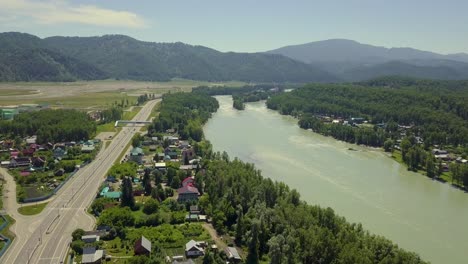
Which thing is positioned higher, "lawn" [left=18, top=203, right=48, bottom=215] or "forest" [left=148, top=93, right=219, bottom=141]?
"forest" [left=148, top=93, right=219, bottom=141]

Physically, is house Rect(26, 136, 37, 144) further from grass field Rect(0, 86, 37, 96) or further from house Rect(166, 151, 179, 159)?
grass field Rect(0, 86, 37, 96)

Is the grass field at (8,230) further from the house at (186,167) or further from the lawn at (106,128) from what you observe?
the lawn at (106,128)

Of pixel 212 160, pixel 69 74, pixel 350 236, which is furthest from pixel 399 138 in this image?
pixel 69 74

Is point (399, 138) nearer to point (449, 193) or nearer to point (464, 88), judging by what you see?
point (449, 193)

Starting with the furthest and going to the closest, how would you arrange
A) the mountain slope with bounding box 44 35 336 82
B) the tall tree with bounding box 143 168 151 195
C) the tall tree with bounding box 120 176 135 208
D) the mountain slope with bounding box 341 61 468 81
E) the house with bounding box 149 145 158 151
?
the mountain slope with bounding box 44 35 336 82 → the mountain slope with bounding box 341 61 468 81 → the house with bounding box 149 145 158 151 → the tall tree with bounding box 143 168 151 195 → the tall tree with bounding box 120 176 135 208

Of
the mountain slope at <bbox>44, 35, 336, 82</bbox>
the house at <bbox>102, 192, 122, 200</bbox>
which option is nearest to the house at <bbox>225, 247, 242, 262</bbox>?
the house at <bbox>102, 192, 122, 200</bbox>

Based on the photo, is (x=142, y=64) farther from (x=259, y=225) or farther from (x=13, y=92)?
(x=259, y=225)

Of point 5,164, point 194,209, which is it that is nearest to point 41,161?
point 5,164
